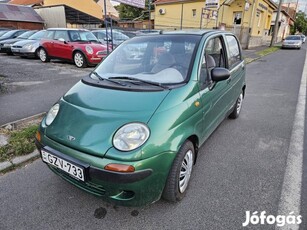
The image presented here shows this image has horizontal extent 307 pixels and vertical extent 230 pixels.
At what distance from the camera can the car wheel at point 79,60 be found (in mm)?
8814

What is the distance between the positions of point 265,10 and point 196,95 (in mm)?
29285

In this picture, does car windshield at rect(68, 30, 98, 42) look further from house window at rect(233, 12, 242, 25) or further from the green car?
house window at rect(233, 12, 242, 25)

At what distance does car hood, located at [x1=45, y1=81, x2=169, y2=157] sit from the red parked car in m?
6.62

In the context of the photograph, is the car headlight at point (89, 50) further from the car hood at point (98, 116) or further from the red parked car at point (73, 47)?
the car hood at point (98, 116)

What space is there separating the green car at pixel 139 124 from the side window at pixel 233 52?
83 centimetres

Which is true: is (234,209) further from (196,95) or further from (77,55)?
(77,55)

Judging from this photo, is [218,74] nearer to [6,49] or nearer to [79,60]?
[79,60]

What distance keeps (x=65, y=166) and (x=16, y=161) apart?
141 centimetres

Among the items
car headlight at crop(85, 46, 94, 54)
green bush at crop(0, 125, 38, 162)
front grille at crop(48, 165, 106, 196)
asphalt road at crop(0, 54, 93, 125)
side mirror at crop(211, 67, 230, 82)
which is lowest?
green bush at crop(0, 125, 38, 162)

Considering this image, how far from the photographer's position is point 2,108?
4.42 m

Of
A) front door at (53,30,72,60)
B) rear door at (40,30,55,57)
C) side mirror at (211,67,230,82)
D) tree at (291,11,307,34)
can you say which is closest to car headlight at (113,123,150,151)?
side mirror at (211,67,230,82)

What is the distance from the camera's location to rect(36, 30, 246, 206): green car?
1761 mm

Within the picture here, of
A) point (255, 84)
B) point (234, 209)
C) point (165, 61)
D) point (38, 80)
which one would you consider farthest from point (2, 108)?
point (255, 84)

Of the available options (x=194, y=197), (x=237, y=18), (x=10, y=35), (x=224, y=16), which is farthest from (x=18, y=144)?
(x=224, y=16)
